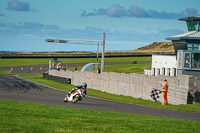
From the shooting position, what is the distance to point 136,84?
31797 mm

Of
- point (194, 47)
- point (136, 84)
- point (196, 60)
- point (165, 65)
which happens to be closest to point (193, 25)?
point (194, 47)

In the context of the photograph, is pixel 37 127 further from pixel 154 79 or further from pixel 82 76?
pixel 82 76

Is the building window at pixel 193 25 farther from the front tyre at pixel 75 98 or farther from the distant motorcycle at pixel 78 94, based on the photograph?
the front tyre at pixel 75 98

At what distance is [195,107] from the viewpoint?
22.6 meters

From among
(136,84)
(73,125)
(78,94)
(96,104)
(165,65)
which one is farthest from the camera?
(165,65)

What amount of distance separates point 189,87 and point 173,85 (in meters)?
2.15

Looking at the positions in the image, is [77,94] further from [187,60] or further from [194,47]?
[194,47]

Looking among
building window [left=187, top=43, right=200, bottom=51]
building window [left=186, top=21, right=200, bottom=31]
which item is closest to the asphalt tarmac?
building window [left=187, top=43, right=200, bottom=51]

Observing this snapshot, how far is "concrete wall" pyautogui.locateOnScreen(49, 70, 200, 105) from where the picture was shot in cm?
2412

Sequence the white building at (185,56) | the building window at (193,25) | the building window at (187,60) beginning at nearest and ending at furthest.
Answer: the white building at (185,56)
the building window at (187,60)
the building window at (193,25)

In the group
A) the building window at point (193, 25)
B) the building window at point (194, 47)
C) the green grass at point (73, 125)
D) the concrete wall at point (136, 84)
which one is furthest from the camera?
the building window at point (193, 25)

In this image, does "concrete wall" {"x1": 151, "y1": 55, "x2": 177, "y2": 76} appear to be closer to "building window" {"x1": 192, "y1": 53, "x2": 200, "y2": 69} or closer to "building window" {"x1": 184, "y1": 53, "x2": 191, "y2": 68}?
"building window" {"x1": 184, "y1": 53, "x2": 191, "y2": 68}

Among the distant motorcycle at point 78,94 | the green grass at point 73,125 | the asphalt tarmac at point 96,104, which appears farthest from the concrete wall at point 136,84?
the green grass at point 73,125

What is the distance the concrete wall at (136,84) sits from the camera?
950 inches
